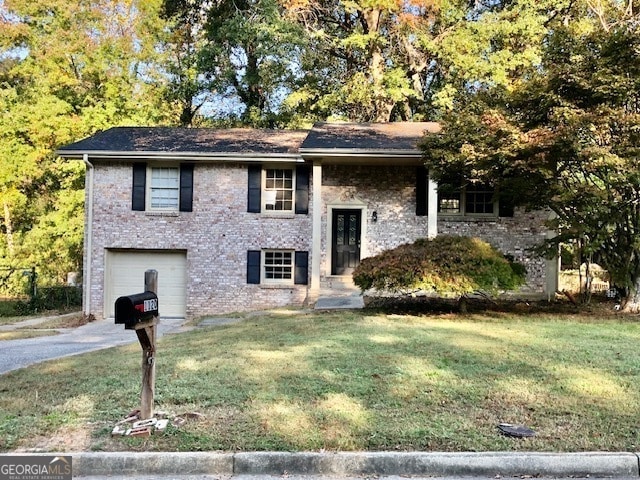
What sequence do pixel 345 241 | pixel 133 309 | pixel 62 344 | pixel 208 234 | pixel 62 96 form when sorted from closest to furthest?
pixel 133 309, pixel 62 344, pixel 208 234, pixel 345 241, pixel 62 96

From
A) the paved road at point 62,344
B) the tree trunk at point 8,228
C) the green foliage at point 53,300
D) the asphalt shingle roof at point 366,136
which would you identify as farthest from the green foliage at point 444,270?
the tree trunk at point 8,228

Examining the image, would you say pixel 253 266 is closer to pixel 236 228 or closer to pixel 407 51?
pixel 236 228

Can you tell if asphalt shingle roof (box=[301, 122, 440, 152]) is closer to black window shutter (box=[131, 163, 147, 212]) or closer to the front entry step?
the front entry step

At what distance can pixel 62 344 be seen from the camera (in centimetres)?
1023

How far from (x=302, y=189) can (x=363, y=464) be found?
40.8ft

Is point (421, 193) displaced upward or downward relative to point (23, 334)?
upward

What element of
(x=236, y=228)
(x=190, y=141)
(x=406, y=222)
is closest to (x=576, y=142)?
Answer: (x=406, y=222)

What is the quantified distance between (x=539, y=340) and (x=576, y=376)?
2.07 m

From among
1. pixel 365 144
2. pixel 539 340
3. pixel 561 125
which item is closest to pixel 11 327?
pixel 365 144

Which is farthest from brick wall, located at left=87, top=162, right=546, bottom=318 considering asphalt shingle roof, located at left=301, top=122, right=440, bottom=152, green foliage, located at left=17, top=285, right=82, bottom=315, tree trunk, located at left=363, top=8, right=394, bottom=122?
tree trunk, located at left=363, top=8, right=394, bottom=122

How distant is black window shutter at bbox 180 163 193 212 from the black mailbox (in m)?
11.9

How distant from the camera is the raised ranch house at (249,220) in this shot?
15.4 m

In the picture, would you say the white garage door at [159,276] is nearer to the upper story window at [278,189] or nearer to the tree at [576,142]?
the upper story window at [278,189]

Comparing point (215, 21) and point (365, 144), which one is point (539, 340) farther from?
point (215, 21)
